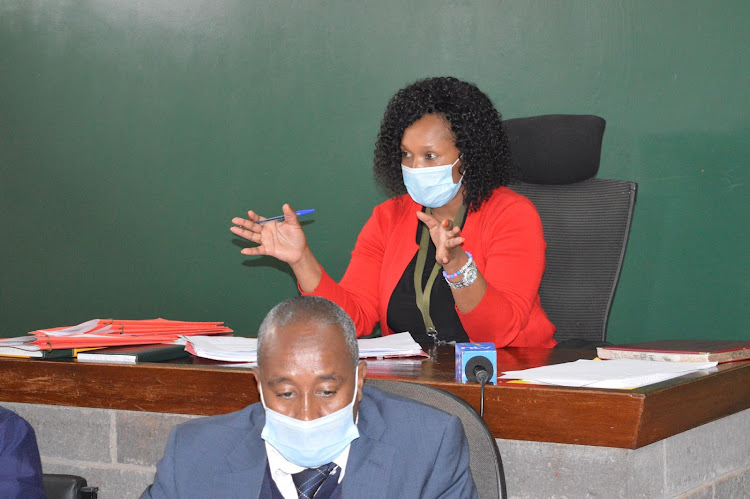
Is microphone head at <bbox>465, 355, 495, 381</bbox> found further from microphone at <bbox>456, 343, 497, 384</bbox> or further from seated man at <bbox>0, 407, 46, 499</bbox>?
seated man at <bbox>0, 407, 46, 499</bbox>

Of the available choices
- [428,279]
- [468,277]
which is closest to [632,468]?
[468,277]

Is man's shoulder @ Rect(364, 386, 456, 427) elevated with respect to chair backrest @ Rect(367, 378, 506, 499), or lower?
elevated

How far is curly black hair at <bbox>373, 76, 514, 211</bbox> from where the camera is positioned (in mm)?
2426

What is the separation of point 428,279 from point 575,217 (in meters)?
0.50

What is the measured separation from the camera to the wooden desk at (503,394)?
138cm

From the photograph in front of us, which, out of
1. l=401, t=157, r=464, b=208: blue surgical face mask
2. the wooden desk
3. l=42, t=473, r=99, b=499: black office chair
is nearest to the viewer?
the wooden desk

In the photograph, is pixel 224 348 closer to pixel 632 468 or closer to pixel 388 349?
pixel 388 349

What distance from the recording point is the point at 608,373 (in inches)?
60.2

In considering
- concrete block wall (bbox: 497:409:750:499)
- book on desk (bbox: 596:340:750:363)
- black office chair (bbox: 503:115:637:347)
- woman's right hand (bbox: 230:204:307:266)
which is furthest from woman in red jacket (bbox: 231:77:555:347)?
concrete block wall (bbox: 497:409:750:499)

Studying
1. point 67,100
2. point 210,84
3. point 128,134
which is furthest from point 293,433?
point 67,100

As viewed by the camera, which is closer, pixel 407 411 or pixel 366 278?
pixel 407 411

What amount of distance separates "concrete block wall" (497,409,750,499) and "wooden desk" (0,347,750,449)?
0.03 meters

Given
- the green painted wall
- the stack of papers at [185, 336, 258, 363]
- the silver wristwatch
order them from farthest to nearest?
the green painted wall → the silver wristwatch → the stack of papers at [185, 336, 258, 363]

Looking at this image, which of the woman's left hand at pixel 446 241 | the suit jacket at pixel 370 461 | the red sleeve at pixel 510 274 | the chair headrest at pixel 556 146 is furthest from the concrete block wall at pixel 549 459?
the chair headrest at pixel 556 146
